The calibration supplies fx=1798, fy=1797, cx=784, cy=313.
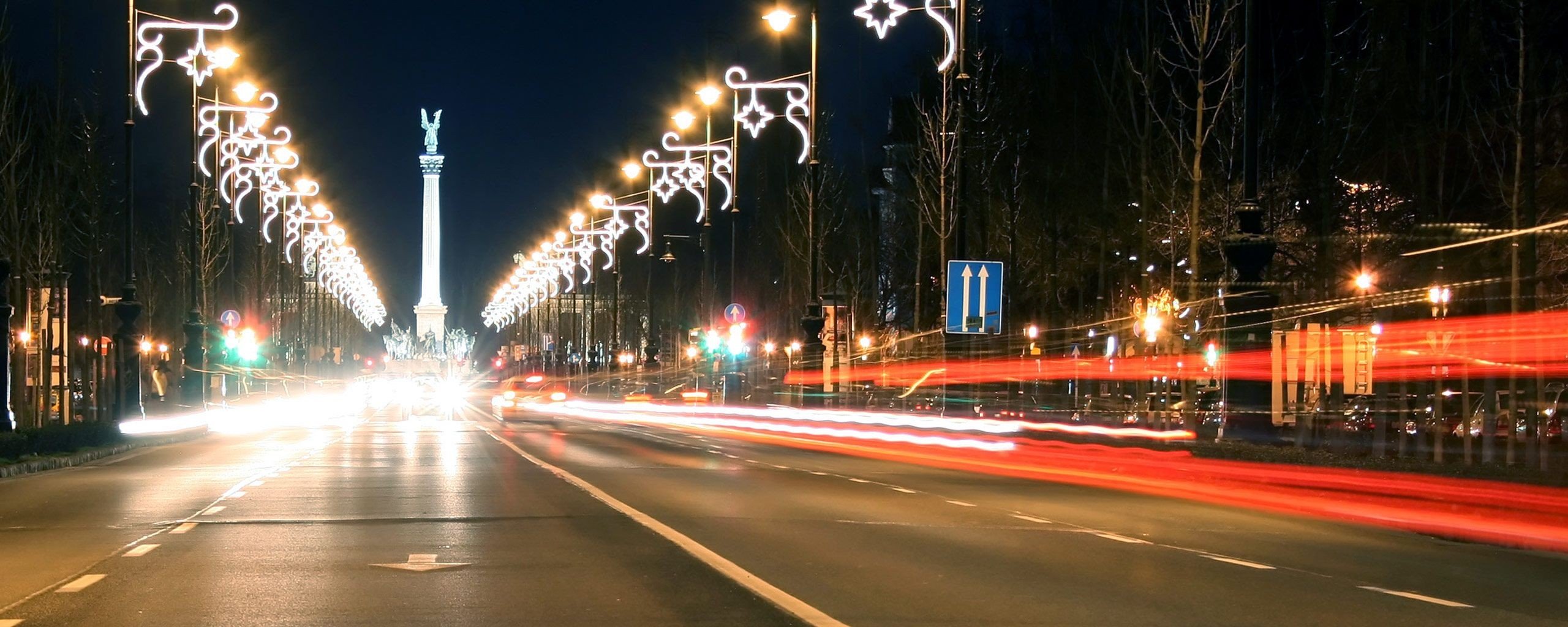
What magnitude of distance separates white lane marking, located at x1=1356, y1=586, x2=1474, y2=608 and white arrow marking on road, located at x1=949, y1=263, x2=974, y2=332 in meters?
20.2

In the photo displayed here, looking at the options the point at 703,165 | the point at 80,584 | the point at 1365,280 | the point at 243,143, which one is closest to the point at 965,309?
the point at 1365,280

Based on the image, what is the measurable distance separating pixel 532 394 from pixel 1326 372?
39875 mm

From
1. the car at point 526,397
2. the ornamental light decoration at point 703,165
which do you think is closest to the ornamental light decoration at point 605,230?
the car at point 526,397

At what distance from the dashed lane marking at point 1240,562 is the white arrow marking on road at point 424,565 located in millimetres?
6734

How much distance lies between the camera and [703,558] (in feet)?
51.7

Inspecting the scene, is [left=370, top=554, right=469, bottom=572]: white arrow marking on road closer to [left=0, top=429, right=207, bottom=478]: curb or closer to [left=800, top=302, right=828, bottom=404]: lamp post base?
[left=0, top=429, right=207, bottom=478]: curb

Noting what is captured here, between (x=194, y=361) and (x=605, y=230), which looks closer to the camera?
(x=194, y=361)

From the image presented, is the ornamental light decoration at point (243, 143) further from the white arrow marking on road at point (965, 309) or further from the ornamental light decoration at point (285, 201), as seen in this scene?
the white arrow marking on road at point (965, 309)

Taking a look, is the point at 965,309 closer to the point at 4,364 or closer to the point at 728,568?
the point at 4,364

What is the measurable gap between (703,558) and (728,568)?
2.94ft

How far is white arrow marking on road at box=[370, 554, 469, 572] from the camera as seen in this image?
1484cm

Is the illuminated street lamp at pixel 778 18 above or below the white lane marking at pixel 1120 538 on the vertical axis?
above

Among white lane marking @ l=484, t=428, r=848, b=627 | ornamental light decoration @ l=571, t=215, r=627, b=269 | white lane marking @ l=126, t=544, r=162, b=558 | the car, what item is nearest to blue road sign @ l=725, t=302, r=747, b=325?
the car

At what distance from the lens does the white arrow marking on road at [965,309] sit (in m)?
34.5
